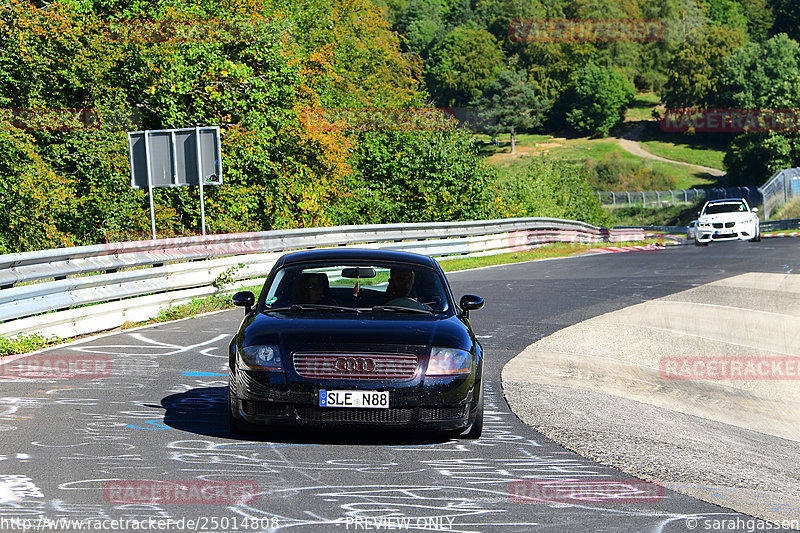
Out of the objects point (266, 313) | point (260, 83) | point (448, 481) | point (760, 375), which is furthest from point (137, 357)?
point (260, 83)

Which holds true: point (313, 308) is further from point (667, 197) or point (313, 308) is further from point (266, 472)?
point (667, 197)

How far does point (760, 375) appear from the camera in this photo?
12.1 metres

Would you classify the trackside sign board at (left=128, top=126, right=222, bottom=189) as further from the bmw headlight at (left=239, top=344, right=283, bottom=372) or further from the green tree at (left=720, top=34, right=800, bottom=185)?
the green tree at (left=720, top=34, right=800, bottom=185)

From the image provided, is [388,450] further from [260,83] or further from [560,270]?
[260,83]

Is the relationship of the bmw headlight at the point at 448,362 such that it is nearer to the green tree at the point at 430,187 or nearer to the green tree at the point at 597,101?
the green tree at the point at 430,187

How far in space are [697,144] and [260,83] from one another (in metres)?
115

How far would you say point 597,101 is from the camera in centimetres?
14775

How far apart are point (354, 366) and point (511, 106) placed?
14551 cm

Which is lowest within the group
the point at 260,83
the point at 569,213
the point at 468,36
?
the point at 569,213

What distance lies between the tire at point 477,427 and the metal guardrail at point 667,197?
77.7 m

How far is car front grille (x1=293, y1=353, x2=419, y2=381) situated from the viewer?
6867 mm

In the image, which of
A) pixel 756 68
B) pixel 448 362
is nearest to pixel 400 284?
pixel 448 362

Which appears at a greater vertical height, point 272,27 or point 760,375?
point 272,27

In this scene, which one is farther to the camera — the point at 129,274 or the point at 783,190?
the point at 783,190
